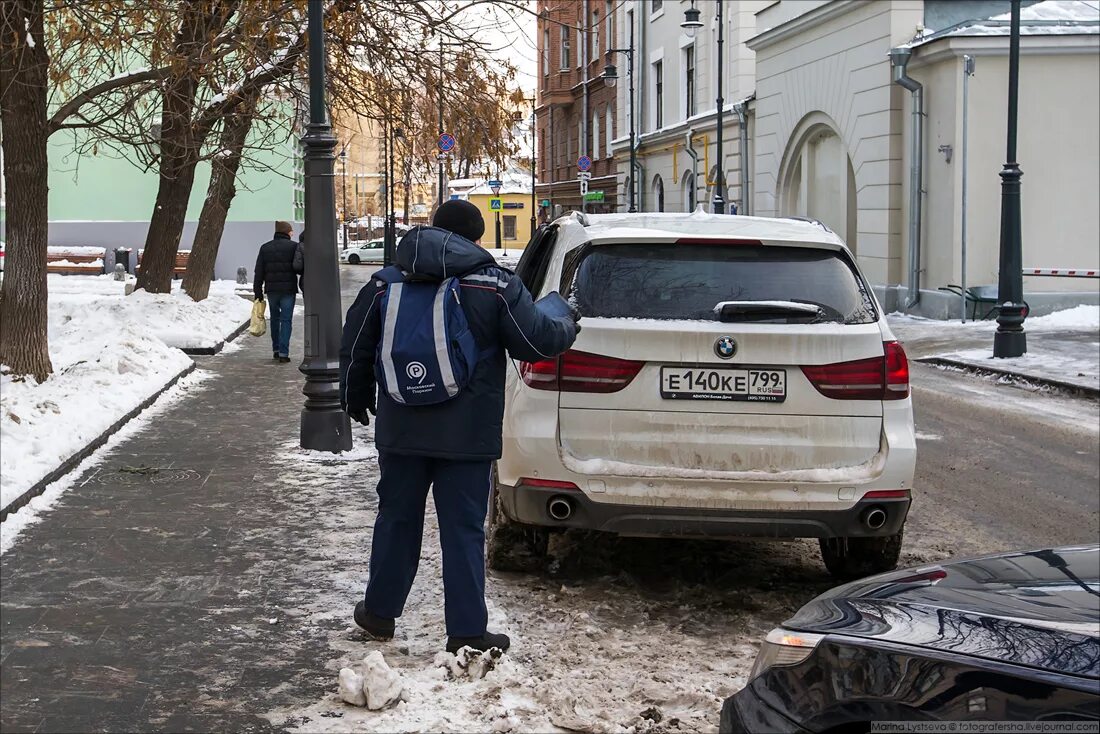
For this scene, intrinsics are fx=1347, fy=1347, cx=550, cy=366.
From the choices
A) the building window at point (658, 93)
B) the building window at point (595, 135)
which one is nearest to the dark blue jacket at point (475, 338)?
the building window at point (658, 93)

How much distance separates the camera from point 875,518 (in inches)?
227

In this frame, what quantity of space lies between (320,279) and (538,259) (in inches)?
123

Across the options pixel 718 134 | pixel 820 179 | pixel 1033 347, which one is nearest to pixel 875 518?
pixel 1033 347

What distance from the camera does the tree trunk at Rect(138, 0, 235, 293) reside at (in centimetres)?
1367

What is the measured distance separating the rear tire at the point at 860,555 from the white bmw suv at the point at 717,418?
326mm

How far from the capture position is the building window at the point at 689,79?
44.2 meters

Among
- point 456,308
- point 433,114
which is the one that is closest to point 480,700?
point 456,308

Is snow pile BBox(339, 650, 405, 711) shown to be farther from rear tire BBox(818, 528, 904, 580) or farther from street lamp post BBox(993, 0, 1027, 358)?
street lamp post BBox(993, 0, 1027, 358)

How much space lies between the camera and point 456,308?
16.3ft

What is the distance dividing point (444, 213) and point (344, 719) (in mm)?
1899

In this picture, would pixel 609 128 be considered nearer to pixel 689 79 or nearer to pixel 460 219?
pixel 689 79

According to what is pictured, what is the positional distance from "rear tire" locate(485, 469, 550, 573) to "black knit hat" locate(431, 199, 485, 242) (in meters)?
1.66

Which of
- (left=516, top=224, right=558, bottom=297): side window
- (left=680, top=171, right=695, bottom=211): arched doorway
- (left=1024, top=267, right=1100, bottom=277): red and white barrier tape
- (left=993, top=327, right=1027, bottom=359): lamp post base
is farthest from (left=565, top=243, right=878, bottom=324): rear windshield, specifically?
(left=680, top=171, right=695, bottom=211): arched doorway

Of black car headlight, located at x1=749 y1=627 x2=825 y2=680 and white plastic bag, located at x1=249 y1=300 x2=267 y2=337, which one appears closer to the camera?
black car headlight, located at x1=749 y1=627 x2=825 y2=680
